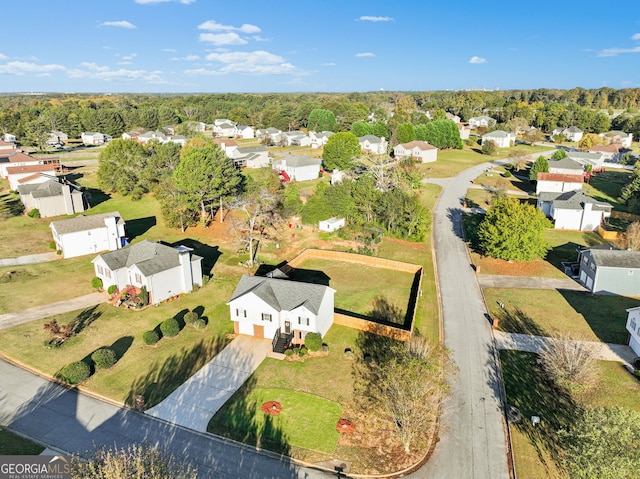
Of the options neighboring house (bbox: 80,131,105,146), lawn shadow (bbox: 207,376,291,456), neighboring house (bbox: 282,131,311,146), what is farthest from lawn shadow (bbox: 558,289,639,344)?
neighboring house (bbox: 80,131,105,146)

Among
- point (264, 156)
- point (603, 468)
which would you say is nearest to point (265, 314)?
point (603, 468)

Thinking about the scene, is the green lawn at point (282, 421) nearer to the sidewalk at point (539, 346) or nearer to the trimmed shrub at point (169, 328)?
the trimmed shrub at point (169, 328)

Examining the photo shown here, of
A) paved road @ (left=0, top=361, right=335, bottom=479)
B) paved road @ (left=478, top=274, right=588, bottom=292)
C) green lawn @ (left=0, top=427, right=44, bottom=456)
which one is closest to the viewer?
paved road @ (left=0, top=361, right=335, bottom=479)

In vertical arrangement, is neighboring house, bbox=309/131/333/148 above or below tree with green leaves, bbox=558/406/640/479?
above

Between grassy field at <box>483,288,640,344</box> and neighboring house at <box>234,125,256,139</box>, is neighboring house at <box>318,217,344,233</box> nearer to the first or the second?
grassy field at <box>483,288,640,344</box>

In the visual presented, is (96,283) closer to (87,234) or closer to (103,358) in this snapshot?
(87,234)

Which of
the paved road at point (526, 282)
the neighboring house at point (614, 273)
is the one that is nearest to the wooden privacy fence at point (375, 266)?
the paved road at point (526, 282)
